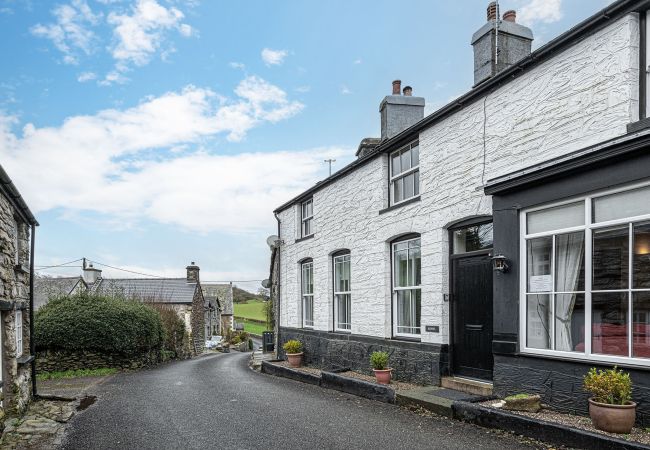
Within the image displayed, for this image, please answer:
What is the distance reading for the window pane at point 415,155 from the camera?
34.7 ft

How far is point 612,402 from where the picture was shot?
18.4 feet

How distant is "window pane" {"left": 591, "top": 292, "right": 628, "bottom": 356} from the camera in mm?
6098

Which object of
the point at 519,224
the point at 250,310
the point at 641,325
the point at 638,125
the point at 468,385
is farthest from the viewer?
the point at 250,310

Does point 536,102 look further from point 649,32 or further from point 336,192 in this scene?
point 336,192

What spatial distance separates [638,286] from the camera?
5.96 metres

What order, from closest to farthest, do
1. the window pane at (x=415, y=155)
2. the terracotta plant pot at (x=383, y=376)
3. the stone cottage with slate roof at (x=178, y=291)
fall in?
the terracotta plant pot at (x=383, y=376) → the window pane at (x=415, y=155) → the stone cottage with slate roof at (x=178, y=291)

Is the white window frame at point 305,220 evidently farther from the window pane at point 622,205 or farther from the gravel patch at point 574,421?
the window pane at point 622,205

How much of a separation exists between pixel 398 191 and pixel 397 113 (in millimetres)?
3309

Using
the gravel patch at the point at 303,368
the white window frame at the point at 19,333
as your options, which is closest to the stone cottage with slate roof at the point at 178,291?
the gravel patch at the point at 303,368

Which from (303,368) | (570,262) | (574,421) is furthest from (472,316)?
(303,368)

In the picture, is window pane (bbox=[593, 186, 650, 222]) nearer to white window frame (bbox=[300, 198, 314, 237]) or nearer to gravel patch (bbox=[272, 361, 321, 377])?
gravel patch (bbox=[272, 361, 321, 377])

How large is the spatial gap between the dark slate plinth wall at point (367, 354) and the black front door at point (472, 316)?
1.26 feet

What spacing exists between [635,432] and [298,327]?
37.8 feet

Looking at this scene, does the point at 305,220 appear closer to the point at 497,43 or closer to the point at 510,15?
the point at 497,43
